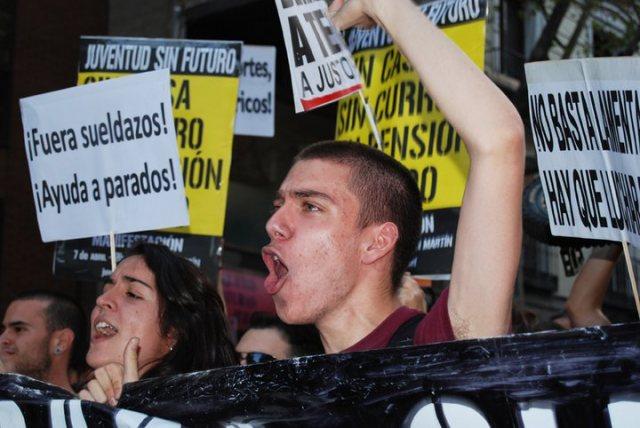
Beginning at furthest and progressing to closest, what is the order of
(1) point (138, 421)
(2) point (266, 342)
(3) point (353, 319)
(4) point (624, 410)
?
1. (2) point (266, 342)
2. (3) point (353, 319)
3. (1) point (138, 421)
4. (4) point (624, 410)

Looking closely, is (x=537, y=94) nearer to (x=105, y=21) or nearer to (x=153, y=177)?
(x=153, y=177)

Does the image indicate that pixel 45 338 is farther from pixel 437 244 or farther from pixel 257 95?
pixel 257 95

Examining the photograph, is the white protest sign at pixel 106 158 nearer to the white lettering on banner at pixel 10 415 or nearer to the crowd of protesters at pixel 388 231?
the crowd of protesters at pixel 388 231

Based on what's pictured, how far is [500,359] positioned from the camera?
6.75ft

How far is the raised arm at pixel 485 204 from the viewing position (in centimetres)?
231

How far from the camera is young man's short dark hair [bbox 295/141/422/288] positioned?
2648 mm

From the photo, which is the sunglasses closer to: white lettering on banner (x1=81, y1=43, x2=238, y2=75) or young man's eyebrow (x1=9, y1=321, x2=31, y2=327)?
young man's eyebrow (x1=9, y1=321, x2=31, y2=327)

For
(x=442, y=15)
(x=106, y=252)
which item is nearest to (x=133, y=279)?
(x=106, y=252)

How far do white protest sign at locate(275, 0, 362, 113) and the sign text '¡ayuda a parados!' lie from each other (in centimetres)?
72

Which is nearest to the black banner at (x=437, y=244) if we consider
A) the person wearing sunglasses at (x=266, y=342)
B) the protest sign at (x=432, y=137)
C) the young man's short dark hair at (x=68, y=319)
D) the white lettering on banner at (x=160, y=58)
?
the protest sign at (x=432, y=137)

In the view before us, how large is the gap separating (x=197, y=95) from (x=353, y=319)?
346 centimetres

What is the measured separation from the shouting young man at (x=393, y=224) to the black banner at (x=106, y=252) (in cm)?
298

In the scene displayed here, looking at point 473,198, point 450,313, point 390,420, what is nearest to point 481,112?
point 473,198

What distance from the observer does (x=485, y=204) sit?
234 cm
